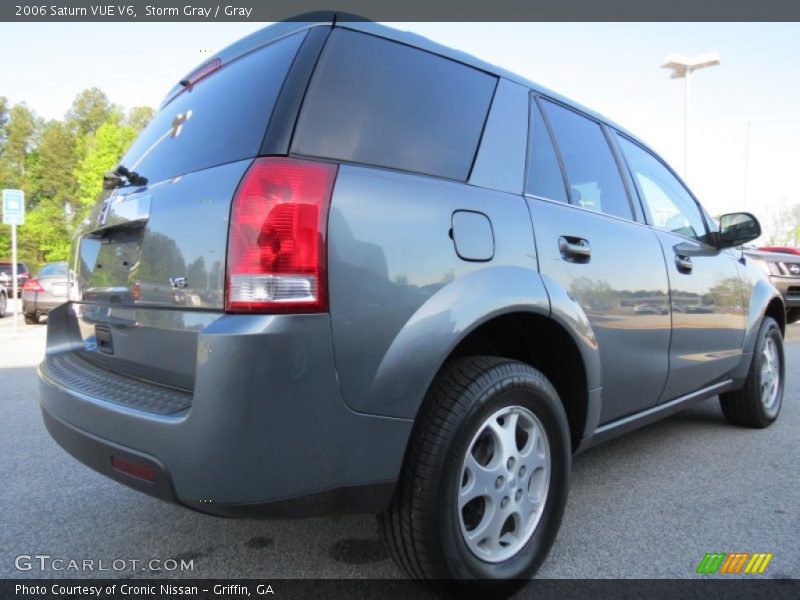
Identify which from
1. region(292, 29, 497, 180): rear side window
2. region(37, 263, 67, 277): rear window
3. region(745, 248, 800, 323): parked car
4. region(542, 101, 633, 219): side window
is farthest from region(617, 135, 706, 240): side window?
region(37, 263, 67, 277): rear window

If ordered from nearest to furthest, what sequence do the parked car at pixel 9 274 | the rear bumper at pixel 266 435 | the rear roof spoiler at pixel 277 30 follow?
the rear bumper at pixel 266 435 → the rear roof spoiler at pixel 277 30 → the parked car at pixel 9 274

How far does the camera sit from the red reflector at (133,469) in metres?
1.48

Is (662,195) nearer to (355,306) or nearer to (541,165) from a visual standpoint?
(541,165)

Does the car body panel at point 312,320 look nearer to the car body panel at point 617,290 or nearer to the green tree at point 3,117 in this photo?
the car body panel at point 617,290

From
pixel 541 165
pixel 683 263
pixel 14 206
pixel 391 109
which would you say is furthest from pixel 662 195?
pixel 14 206

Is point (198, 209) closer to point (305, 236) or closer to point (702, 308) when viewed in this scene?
point (305, 236)

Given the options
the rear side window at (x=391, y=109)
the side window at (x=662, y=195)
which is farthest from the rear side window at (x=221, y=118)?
the side window at (x=662, y=195)

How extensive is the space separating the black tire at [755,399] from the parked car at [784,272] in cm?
548

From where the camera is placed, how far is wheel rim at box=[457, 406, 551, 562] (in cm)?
177

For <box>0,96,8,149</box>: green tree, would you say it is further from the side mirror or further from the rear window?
the side mirror

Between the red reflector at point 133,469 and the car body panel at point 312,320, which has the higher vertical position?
the car body panel at point 312,320

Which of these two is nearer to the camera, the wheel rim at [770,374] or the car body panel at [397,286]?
the car body panel at [397,286]

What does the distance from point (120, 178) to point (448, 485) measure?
1.65 meters

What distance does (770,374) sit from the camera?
3.93 meters
